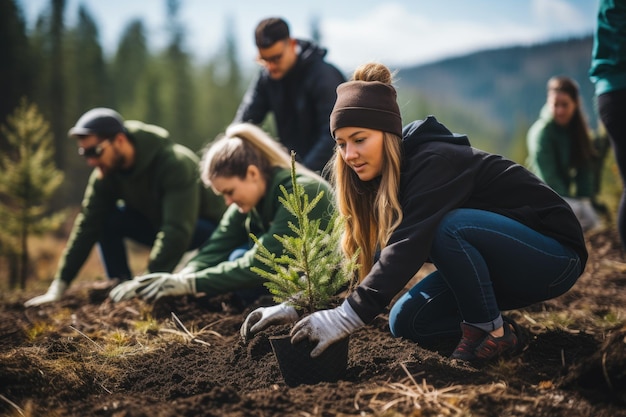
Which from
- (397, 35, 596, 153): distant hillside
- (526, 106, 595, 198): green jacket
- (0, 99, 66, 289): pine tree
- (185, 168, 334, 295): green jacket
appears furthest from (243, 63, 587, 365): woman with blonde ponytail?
(397, 35, 596, 153): distant hillside

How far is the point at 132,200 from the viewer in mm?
5445

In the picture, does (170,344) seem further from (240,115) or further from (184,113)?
(184,113)

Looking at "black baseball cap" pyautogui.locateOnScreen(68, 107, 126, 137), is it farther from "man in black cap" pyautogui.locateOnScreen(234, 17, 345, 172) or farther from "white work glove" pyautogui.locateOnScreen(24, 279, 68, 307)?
"white work glove" pyautogui.locateOnScreen(24, 279, 68, 307)

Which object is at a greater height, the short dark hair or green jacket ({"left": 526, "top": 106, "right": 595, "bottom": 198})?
the short dark hair

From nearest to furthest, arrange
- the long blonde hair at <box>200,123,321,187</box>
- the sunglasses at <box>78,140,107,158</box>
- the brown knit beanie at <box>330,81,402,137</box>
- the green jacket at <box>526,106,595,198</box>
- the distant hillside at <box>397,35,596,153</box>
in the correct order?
the brown knit beanie at <box>330,81,402,137</box> → the long blonde hair at <box>200,123,321,187</box> → the sunglasses at <box>78,140,107,158</box> → the green jacket at <box>526,106,595,198</box> → the distant hillside at <box>397,35,596,153</box>

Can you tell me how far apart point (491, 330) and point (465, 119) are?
441 ft

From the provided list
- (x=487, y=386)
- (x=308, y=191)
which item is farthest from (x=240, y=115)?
(x=487, y=386)

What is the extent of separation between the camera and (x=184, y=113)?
142 ft

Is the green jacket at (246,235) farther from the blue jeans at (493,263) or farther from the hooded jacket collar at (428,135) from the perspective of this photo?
the blue jeans at (493,263)

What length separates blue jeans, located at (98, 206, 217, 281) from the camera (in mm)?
5570

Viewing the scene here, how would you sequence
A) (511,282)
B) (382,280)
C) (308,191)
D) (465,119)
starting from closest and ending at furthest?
(382,280) → (511,282) → (308,191) → (465,119)

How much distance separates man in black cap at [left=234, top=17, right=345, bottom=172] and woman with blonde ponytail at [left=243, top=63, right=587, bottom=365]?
227 centimetres

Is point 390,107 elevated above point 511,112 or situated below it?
above

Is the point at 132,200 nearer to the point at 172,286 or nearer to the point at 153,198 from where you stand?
the point at 153,198
